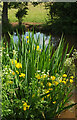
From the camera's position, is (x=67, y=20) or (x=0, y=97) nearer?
(x=0, y=97)

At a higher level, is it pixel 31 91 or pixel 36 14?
pixel 31 91

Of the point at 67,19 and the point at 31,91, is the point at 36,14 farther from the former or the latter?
the point at 31,91

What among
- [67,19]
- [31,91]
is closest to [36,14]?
[67,19]

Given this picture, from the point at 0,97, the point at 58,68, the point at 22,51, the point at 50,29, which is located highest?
the point at 22,51

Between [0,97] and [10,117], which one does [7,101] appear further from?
[10,117]

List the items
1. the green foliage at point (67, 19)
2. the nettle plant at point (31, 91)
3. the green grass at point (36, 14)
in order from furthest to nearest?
the green grass at point (36, 14)
the green foliage at point (67, 19)
the nettle plant at point (31, 91)

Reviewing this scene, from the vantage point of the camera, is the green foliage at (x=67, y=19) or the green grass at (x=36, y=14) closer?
the green foliage at (x=67, y=19)

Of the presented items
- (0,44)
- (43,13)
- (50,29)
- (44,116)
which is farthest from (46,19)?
(44,116)

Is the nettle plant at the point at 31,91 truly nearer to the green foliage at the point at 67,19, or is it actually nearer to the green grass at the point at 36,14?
A: the green foliage at the point at 67,19

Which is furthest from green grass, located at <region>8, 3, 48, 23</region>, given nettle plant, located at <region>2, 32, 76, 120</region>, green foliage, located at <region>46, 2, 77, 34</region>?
nettle plant, located at <region>2, 32, 76, 120</region>

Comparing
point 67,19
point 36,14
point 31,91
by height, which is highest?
point 31,91

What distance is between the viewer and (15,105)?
168cm

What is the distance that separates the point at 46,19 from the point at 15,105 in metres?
7.96

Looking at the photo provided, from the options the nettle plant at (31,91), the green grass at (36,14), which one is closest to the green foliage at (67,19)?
the green grass at (36,14)
